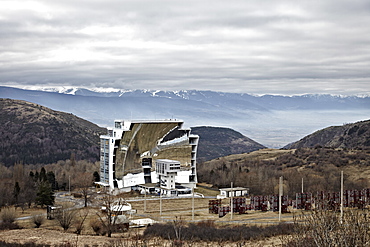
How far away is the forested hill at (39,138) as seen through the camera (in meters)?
154

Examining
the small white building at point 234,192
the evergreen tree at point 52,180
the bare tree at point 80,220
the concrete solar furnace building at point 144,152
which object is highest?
the concrete solar furnace building at point 144,152

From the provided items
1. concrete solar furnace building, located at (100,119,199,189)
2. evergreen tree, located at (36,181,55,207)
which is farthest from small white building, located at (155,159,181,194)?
evergreen tree, located at (36,181,55,207)

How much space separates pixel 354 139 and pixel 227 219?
122070 millimetres

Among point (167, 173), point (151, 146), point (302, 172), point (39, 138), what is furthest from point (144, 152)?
point (39, 138)

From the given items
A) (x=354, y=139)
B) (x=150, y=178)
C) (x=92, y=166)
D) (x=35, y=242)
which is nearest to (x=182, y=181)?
(x=150, y=178)

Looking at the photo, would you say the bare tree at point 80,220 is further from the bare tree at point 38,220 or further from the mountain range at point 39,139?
the mountain range at point 39,139

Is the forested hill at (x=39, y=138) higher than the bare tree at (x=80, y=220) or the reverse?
higher

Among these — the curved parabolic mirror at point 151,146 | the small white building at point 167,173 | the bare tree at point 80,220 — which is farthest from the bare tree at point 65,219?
the small white building at point 167,173

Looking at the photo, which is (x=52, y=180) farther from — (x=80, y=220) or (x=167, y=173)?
(x=80, y=220)

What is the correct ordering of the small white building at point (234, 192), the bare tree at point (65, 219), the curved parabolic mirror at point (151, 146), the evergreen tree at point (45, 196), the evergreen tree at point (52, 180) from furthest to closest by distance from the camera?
1. the evergreen tree at point (52, 180)
2. the curved parabolic mirror at point (151, 146)
3. the small white building at point (234, 192)
4. the evergreen tree at point (45, 196)
5. the bare tree at point (65, 219)

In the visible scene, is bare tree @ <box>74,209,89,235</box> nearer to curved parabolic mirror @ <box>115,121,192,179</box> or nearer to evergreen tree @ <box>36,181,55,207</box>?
evergreen tree @ <box>36,181,55,207</box>

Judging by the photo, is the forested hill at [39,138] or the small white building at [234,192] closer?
the small white building at [234,192]

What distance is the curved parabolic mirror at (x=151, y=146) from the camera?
274ft

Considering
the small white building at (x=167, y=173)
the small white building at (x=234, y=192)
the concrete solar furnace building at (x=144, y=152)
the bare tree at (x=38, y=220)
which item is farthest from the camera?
the small white building at (x=167, y=173)
